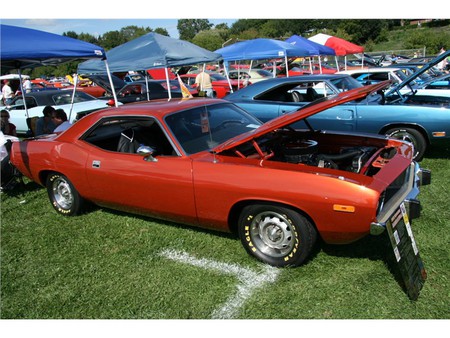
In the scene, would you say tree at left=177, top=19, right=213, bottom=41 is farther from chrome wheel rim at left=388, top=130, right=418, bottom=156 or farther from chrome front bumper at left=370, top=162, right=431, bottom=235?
chrome front bumper at left=370, top=162, right=431, bottom=235

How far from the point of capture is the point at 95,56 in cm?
682

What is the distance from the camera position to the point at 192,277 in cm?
314

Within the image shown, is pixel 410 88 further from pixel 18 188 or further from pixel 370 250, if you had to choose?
pixel 18 188

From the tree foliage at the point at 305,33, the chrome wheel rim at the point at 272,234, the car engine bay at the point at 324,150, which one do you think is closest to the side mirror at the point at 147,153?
the car engine bay at the point at 324,150

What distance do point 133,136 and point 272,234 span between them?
1.81 m

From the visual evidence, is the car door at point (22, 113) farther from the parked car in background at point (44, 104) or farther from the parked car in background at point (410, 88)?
the parked car in background at point (410, 88)

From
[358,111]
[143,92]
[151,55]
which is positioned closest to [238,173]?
[358,111]

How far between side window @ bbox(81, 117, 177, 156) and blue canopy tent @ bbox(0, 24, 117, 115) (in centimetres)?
243

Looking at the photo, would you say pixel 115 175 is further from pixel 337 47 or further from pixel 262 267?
pixel 337 47

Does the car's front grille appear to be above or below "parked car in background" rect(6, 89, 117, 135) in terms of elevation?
below

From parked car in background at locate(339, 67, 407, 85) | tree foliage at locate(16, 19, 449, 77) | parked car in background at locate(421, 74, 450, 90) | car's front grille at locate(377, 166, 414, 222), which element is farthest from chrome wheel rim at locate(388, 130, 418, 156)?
tree foliage at locate(16, 19, 449, 77)

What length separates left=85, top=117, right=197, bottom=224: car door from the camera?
132 inches

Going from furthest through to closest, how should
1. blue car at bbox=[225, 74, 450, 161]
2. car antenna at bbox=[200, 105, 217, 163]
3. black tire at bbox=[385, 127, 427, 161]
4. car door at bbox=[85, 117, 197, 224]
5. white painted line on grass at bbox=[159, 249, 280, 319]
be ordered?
1. black tire at bbox=[385, 127, 427, 161]
2. blue car at bbox=[225, 74, 450, 161]
3. car antenna at bbox=[200, 105, 217, 163]
4. car door at bbox=[85, 117, 197, 224]
5. white painted line on grass at bbox=[159, 249, 280, 319]

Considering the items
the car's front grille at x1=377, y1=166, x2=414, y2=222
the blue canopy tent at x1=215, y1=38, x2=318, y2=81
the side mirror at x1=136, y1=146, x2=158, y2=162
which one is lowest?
the car's front grille at x1=377, y1=166, x2=414, y2=222
